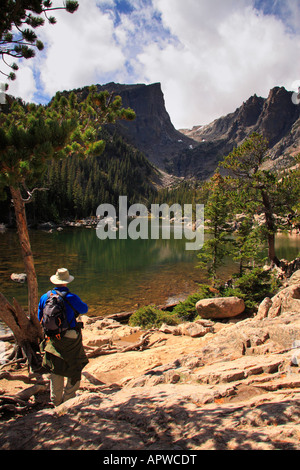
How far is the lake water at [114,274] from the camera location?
1948 centimetres

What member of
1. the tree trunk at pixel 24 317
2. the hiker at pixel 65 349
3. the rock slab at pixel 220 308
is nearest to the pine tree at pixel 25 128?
the tree trunk at pixel 24 317

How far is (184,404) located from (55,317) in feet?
8.52

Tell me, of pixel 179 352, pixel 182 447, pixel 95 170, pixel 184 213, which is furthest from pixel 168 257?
pixel 95 170

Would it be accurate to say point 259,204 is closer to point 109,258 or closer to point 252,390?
point 252,390

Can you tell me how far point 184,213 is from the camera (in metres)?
117

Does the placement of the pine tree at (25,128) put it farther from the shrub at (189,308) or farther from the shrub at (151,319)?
the shrub at (189,308)

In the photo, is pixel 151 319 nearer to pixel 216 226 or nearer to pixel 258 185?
pixel 216 226

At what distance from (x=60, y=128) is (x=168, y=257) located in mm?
33760

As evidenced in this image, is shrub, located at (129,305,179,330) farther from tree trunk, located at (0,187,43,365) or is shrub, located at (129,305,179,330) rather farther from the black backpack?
the black backpack

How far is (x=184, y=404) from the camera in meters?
3.92

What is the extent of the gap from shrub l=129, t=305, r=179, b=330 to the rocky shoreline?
5699mm

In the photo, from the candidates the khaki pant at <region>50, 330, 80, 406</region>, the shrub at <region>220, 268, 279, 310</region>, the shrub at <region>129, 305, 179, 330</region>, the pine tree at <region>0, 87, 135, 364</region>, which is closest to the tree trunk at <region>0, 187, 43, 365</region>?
the pine tree at <region>0, 87, 135, 364</region>

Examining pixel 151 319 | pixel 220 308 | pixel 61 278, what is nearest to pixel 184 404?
pixel 61 278

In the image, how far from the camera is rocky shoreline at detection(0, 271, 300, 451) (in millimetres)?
3057
